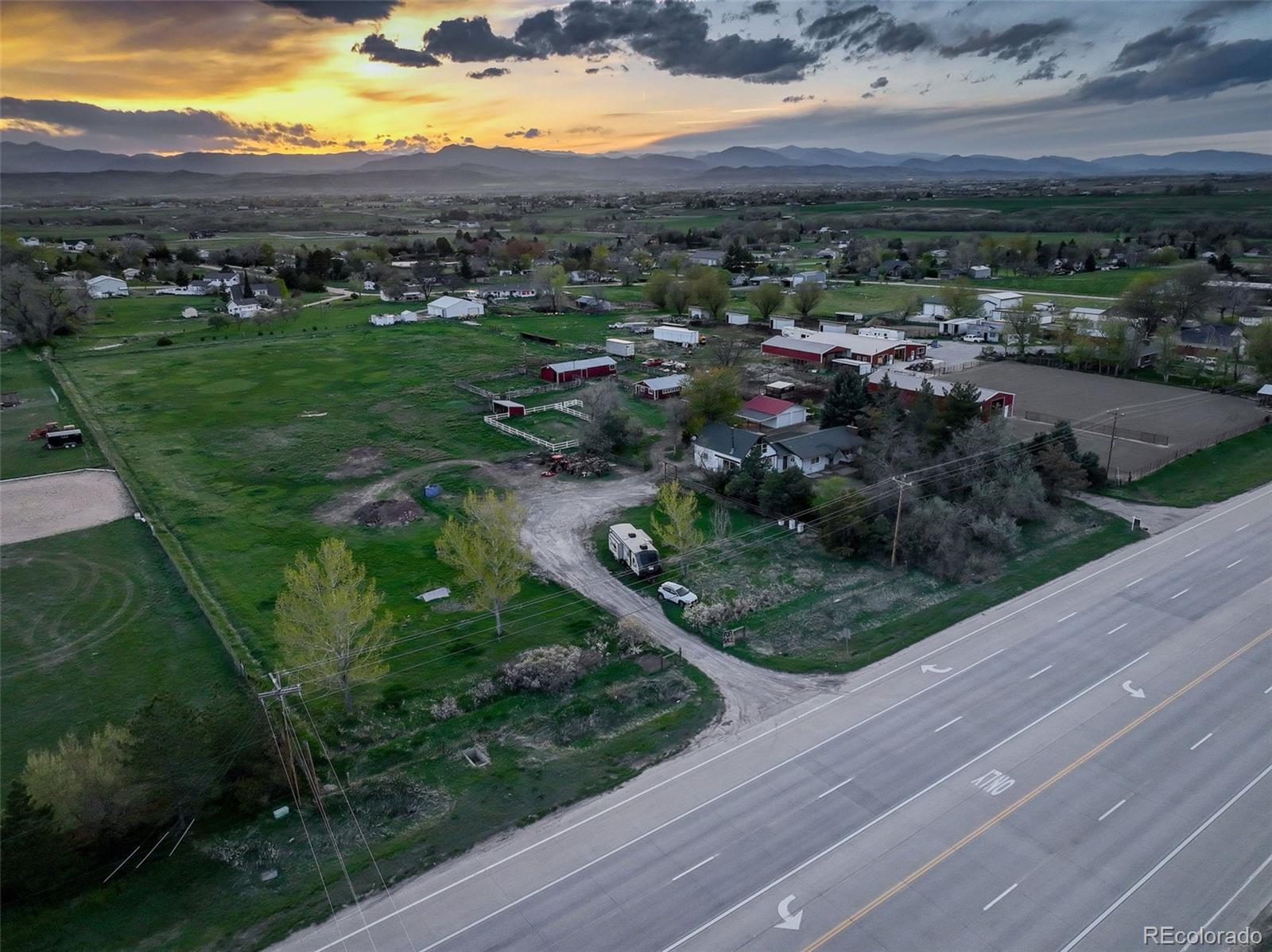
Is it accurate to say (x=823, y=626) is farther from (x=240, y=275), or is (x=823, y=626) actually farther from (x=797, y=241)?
(x=797, y=241)

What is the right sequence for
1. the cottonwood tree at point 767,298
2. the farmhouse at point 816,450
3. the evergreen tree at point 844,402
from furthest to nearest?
the cottonwood tree at point 767,298 < the evergreen tree at point 844,402 < the farmhouse at point 816,450

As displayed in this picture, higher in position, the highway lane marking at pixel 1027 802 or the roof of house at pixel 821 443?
the roof of house at pixel 821 443

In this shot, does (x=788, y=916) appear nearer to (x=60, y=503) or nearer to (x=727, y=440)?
(x=727, y=440)

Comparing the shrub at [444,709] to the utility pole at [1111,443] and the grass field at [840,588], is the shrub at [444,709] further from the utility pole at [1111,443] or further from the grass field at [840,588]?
the utility pole at [1111,443]

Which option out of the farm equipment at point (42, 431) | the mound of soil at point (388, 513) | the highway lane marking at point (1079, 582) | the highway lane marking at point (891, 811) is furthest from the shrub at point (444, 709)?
the farm equipment at point (42, 431)

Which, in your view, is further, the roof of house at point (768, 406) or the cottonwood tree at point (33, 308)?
the cottonwood tree at point (33, 308)

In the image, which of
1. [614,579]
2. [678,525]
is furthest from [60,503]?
[678,525]

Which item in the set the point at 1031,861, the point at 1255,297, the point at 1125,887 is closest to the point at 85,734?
the point at 1031,861
